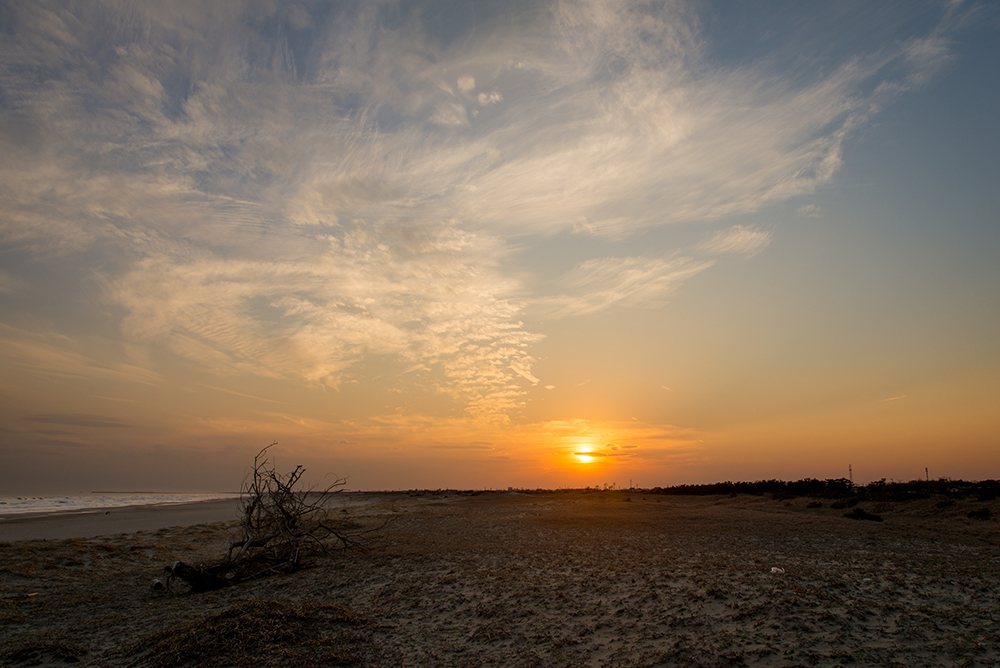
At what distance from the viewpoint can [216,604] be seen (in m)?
9.16

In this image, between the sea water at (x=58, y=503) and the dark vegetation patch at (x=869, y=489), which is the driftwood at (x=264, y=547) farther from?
the sea water at (x=58, y=503)

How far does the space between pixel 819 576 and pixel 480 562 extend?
6479 mm

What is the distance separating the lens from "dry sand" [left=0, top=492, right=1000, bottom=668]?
5965 mm

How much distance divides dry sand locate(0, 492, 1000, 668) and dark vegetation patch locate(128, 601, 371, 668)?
0.03 metres

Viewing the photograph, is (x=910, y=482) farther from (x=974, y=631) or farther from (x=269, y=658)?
(x=269, y=658)

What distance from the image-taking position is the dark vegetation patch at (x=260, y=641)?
6133mm

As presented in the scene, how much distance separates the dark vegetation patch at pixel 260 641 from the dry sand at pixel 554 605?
0.09ft

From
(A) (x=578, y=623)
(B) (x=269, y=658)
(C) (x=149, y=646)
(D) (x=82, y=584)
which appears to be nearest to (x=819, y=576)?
(A) (x=578, y=623)

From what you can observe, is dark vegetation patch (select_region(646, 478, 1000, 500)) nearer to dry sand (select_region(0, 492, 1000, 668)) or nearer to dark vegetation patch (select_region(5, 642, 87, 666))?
dry sand (select_region(0, 492, 1000, 668))

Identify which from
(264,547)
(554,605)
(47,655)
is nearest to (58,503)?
(264,547)

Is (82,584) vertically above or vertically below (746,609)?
below

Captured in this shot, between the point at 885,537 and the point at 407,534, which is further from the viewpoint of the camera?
the point at 407,534

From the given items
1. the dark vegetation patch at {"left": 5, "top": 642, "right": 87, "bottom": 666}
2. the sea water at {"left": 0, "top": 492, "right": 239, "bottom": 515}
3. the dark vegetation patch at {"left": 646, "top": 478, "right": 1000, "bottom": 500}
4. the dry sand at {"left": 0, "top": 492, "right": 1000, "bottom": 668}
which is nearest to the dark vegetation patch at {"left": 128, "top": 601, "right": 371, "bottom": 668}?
the dry sand at {"left": 0, "top": 492, "right": 1000, "bottom": 668}

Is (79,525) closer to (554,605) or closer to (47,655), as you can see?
(47,655)
